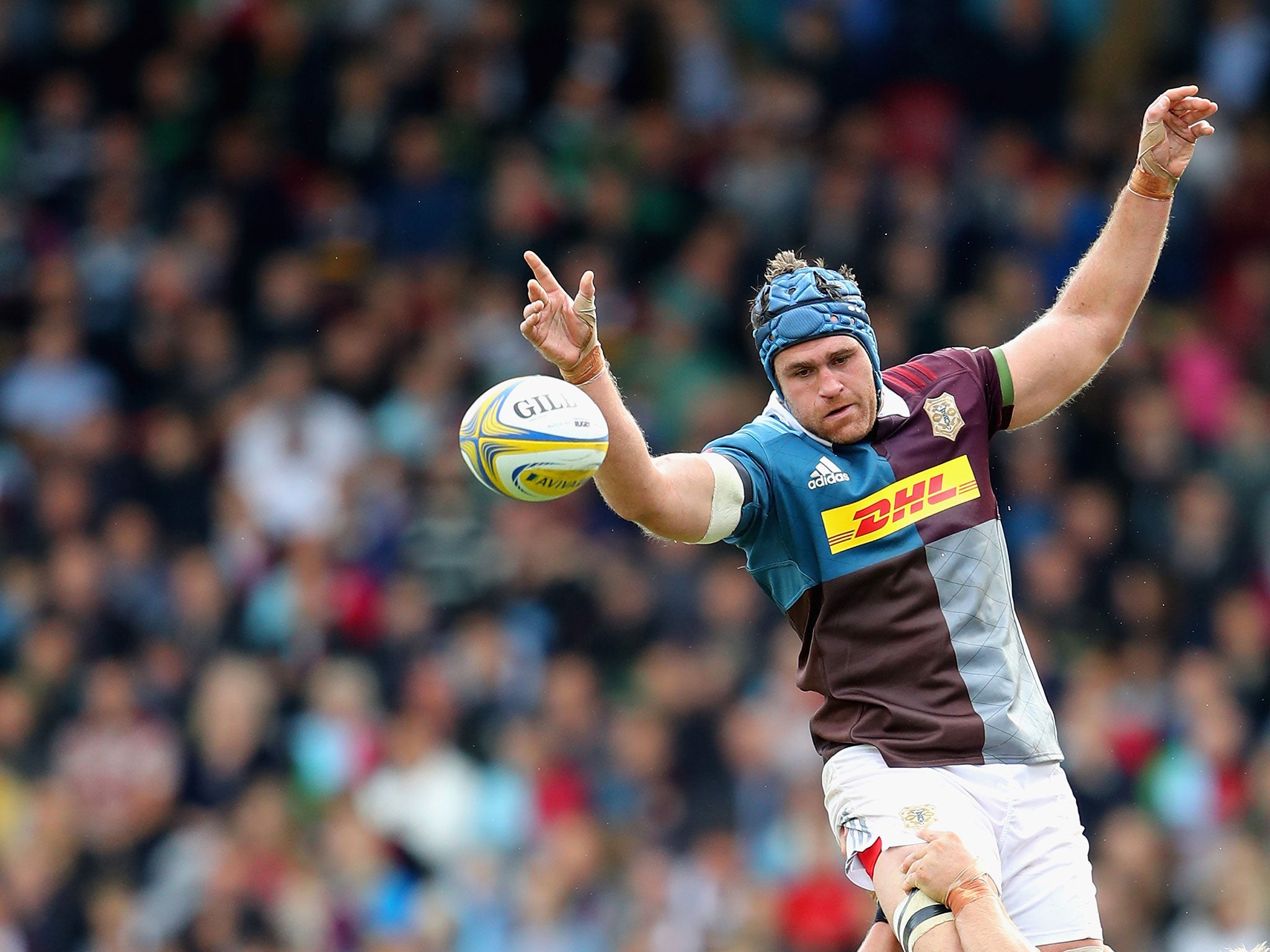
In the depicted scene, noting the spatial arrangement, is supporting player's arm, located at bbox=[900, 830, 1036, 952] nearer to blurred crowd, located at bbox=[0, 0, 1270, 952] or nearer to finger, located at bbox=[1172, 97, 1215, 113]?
finger, located at bbox=[1172, 97, 1215, 113]

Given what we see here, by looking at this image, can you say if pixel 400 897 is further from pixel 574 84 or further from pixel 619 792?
pixel 574 84

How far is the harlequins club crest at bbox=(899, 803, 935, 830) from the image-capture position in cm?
526

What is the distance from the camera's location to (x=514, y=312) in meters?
13.8

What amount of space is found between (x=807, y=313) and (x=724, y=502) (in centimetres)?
67

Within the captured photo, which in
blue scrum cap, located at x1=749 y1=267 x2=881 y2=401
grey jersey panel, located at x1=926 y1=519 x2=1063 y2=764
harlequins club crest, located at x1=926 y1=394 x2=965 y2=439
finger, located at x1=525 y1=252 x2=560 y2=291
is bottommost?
grey jersey panel, located at x1=926 y1=519 x2=1063 y2=764

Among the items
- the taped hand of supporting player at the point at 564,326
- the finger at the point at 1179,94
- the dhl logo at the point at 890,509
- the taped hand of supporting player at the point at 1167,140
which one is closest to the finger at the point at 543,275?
the taped hand of supporting player at the point at 564,326

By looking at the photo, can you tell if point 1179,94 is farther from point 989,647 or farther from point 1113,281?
point 989,647

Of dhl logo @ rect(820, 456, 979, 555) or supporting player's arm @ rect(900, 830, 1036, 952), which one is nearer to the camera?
supporting player's arm @ rect(900, 830, 1036, 952)

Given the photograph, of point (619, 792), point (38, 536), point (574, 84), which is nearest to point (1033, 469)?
point (619, 792)

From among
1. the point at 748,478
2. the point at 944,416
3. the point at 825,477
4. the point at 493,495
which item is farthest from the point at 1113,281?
the point at 493,495

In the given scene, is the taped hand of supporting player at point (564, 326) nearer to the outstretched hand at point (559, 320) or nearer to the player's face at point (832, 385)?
the outstretched hand at point (559, 320)

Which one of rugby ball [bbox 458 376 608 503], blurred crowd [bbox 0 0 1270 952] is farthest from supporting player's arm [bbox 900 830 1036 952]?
blurred crowd [bbox 0 0 1270 952]

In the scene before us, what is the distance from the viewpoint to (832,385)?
18.4ft

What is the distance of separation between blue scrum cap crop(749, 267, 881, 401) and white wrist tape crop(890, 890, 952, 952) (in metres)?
1.65
